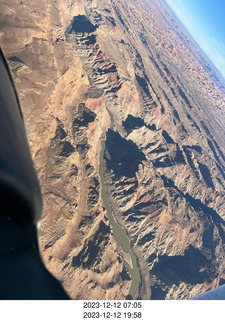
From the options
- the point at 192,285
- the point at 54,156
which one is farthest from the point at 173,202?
the point at 54,156

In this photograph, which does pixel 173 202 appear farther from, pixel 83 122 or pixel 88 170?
pixel 83 122

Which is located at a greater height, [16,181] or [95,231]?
[16,181]

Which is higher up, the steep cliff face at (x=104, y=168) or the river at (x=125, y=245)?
the steep cliff face at (x=104, y=168)

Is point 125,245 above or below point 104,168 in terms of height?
below

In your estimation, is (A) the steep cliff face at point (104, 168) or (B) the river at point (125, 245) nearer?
(A) the steep cliff face at point (104, 168)

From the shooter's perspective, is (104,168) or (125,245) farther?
(104,168)

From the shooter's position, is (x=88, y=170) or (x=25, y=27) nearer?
(x=25, y=27)

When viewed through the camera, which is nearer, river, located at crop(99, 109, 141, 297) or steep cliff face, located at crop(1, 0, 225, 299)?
steep cliff face, located at crop(1, 0, 225, 299)

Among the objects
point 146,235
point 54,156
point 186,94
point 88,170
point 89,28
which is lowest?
point 146,235
